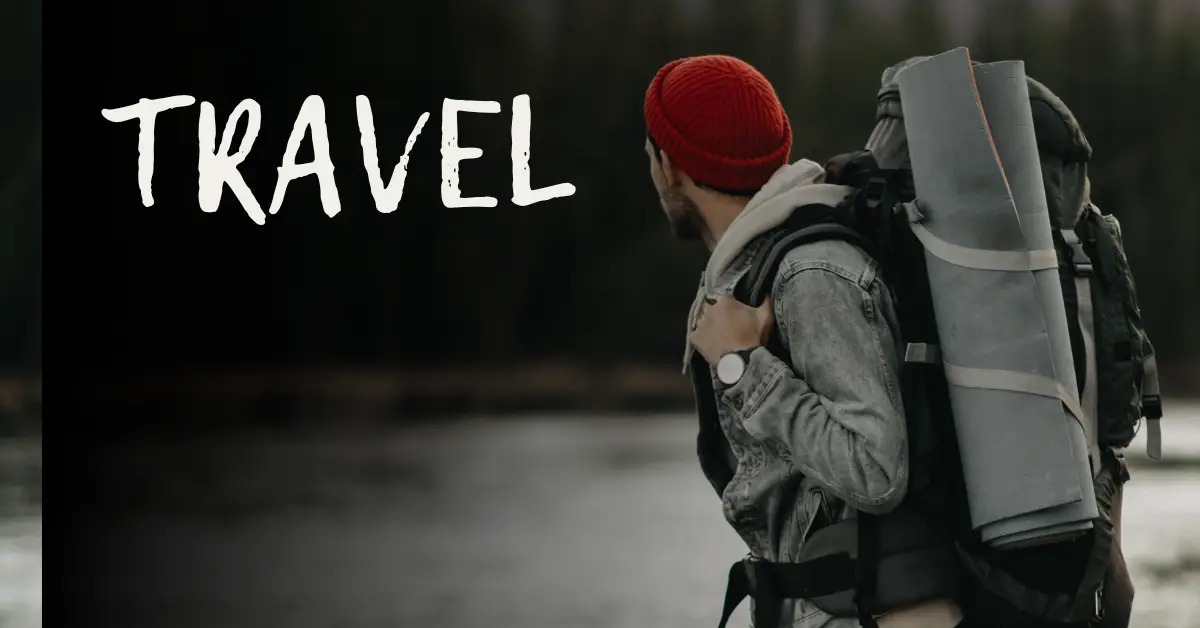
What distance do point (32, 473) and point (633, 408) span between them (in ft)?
6.79

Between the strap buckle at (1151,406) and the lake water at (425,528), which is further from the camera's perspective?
the lake water at (425,528)

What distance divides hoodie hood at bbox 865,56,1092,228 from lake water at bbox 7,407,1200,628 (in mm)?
2979

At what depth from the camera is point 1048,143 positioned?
1138 mm

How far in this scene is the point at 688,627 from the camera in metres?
3.75

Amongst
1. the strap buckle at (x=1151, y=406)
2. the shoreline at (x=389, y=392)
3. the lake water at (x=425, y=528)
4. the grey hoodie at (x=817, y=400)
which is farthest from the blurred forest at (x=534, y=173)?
the grey hoodie at (x=817, y=400)

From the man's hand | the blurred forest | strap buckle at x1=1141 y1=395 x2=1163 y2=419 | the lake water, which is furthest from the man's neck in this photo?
the blurred forest

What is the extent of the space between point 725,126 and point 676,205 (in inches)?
3.6

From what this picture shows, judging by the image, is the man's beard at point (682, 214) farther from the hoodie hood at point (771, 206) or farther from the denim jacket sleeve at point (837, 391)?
the denim jacket sleeve at point (837, 391)

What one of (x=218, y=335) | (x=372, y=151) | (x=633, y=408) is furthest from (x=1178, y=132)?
(x=218, y=335)

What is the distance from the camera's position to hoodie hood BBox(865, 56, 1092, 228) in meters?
1.13

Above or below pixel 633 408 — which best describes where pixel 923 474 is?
above

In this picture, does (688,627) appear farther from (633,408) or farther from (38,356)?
(38,356)

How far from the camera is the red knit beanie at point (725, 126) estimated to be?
3.81 ft

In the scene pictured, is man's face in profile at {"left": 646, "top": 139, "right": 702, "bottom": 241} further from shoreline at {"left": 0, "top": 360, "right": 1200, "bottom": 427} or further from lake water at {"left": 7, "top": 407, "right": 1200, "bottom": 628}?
shoreline at {"left": 0, "top": 360, "right": 1200, "bottom": 427}
